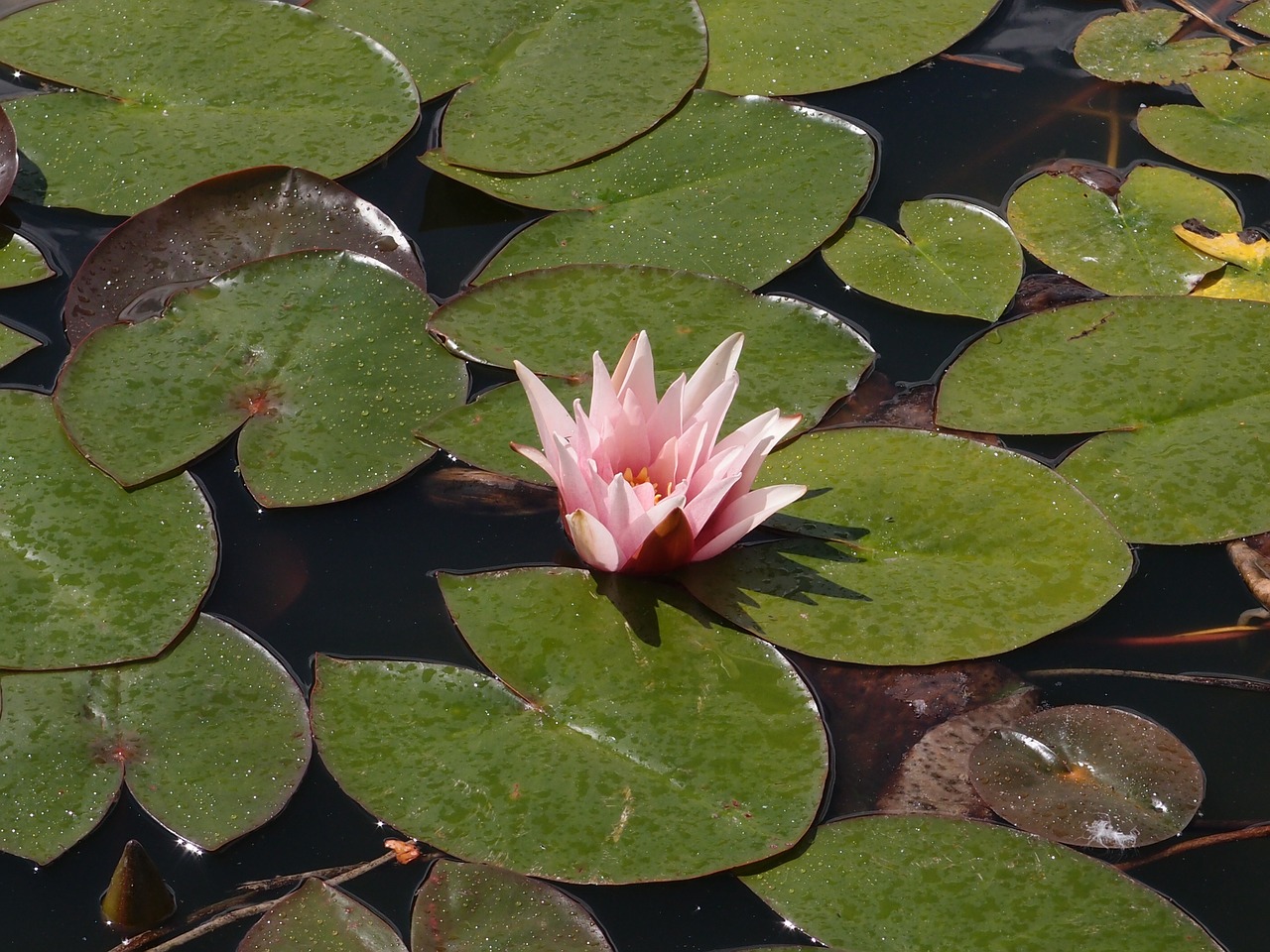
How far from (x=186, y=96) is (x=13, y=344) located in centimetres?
97

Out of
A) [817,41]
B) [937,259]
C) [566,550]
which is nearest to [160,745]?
[566,550]

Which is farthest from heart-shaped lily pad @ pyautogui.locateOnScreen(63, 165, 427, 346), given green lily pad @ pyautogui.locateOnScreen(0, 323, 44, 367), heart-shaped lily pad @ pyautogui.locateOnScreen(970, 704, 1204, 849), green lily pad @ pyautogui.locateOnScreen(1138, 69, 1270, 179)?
green lily pad @ pyautogui.locateOnScreen(1138, 69, 1270, 179)

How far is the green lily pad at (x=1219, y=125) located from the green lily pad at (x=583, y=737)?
7.51 ft

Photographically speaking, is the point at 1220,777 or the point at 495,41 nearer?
the point at 1220,777

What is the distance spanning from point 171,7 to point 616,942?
3116 millimetres

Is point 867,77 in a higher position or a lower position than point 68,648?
higher

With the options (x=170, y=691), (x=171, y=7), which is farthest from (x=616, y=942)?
(x=171, y=7)

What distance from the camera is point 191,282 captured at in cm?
297

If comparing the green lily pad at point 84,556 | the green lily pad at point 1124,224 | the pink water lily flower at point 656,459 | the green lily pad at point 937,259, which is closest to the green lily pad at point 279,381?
the green lily pad at point 84,556

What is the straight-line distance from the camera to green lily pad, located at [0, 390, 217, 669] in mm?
2330

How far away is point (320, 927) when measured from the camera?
6.62 ft

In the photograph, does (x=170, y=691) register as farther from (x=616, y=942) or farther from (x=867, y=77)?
(x=867, y=77)

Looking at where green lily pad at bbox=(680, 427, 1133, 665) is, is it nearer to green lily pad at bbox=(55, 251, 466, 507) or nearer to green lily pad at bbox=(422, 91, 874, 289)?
green lily pad at bbox=(422, 91, 874, 289)

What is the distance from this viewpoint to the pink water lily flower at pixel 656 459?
2.30 m
